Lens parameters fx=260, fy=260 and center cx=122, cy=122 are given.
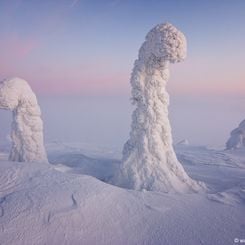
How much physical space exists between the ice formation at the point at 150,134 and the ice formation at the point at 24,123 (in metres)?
3.72

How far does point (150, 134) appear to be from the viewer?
781 centimetres

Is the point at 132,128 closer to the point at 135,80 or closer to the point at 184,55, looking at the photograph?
the point at 135,80

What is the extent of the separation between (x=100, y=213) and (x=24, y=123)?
6225 millimetres

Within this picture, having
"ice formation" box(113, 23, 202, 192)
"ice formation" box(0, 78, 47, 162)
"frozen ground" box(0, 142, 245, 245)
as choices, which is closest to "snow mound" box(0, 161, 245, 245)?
"frozen ground" box(0, 142, 245, 245)

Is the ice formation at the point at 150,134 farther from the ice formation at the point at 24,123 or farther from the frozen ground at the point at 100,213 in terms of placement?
the ice formation at the point at 24,123

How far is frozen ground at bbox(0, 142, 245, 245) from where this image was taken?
4.16 m

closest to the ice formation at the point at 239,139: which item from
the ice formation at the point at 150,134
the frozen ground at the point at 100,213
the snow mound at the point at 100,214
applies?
the ice formation at the point at 150,134

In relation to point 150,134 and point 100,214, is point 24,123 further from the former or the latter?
point 100,214

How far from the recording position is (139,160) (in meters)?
7.84

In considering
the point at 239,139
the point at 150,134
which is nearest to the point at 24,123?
the point at 150,134

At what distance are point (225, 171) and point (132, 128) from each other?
201 inches

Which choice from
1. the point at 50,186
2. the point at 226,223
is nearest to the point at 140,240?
the point at 226,223

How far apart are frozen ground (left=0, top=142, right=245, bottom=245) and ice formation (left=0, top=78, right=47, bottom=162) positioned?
11.0 feet

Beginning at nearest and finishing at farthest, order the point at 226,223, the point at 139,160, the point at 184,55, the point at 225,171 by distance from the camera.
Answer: the point at 226,223 → the point at 184,55 → the point at 139,160 → the point at 225,171
